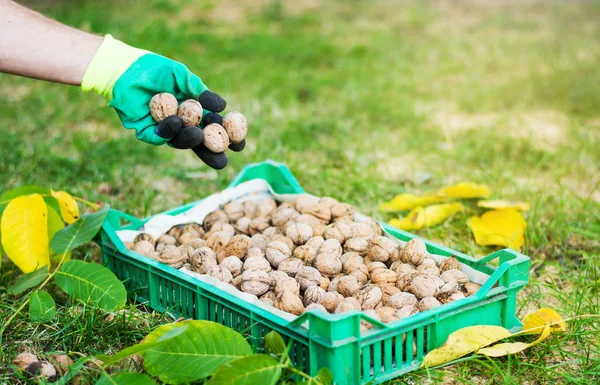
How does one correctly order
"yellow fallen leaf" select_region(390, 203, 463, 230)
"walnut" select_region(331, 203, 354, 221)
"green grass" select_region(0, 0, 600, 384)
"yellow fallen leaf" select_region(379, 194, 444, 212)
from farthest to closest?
"yellow fallen leaf" select_region(379, 194, 444, 212)
"yellow fallen leaf" select_region(390, 203, 463, 230)
"walnut" select_region(331, 203, 354, 221)
"green grass" select_region(0, 0, 600, 384)

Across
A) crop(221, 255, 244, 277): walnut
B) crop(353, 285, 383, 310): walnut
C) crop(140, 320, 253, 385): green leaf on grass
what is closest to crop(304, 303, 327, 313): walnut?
crop(353, 285, 383, 310): walnut

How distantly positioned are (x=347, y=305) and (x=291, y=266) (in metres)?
0.28

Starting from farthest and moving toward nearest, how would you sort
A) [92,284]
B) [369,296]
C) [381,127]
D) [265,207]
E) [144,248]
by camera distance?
1. [381,127]
2. [265,207]
3. [144,248]
4. [92,284]
5. [369,296]

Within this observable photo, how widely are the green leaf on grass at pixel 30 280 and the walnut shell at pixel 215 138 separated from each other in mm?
548

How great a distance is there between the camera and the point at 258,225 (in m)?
2.34

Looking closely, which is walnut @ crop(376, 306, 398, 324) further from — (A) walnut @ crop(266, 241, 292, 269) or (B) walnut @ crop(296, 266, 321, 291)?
(A) walnut @ crop(266, 241, 292, 269)

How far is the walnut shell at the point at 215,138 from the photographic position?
6.80ft

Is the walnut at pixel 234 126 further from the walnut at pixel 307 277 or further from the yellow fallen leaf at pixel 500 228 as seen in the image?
the yellow fallen leaf at pixel 500 228

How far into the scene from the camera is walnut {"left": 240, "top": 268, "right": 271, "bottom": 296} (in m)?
1.92

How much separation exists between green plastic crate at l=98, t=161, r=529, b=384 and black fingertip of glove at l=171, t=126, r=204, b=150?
1.08ft

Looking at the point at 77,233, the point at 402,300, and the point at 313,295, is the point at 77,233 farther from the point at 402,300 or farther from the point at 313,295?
the point at 402,300

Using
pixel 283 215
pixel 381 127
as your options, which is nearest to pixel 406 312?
pixel 283 215

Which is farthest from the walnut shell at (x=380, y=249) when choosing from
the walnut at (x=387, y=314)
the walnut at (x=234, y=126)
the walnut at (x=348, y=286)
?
the walnut at (x=234, y=126)

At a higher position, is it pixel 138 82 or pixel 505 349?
pixel 138 82
